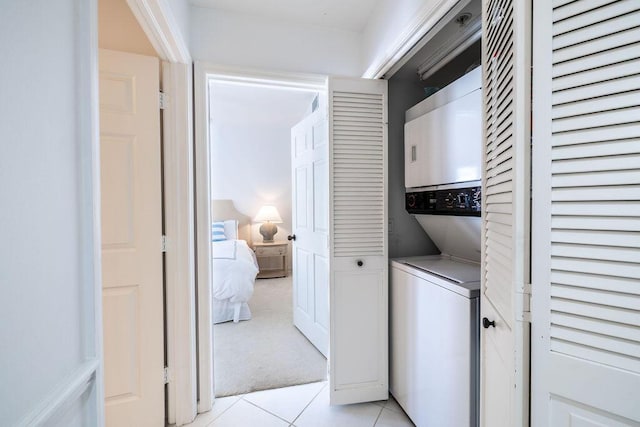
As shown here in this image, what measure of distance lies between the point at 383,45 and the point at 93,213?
67.6 inches

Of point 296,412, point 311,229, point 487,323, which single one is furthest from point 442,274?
point 311,229

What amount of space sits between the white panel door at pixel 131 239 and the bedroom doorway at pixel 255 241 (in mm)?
447

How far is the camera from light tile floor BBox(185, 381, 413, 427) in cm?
178

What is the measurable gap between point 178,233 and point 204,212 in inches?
8.1

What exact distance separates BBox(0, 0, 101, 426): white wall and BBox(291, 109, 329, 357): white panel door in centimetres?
164

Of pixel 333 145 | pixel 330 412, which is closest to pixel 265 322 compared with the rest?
pixel 330 412

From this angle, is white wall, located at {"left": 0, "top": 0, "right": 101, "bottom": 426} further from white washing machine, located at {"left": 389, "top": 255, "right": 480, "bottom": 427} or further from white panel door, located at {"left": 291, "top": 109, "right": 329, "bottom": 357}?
white panel door, located at {"left": 291, "top": 109, "right": 329, "bottom": 357}

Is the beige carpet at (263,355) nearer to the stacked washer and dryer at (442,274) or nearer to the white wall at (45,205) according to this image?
the stacked washer and dryer at (442,274)

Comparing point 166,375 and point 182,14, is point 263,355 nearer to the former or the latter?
point 166,375

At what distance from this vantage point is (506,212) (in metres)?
0.84

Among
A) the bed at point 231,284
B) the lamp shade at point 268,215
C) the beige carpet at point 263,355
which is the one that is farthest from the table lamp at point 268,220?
the beige carpet at point 263,355

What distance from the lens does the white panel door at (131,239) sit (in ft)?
5.26

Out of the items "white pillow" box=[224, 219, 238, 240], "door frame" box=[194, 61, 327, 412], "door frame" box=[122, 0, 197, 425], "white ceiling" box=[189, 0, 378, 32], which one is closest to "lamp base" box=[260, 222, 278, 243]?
"white pillow" box=[224, 219, 238, 240]

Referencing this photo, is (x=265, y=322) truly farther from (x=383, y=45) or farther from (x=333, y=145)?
(x=383, y=45)
